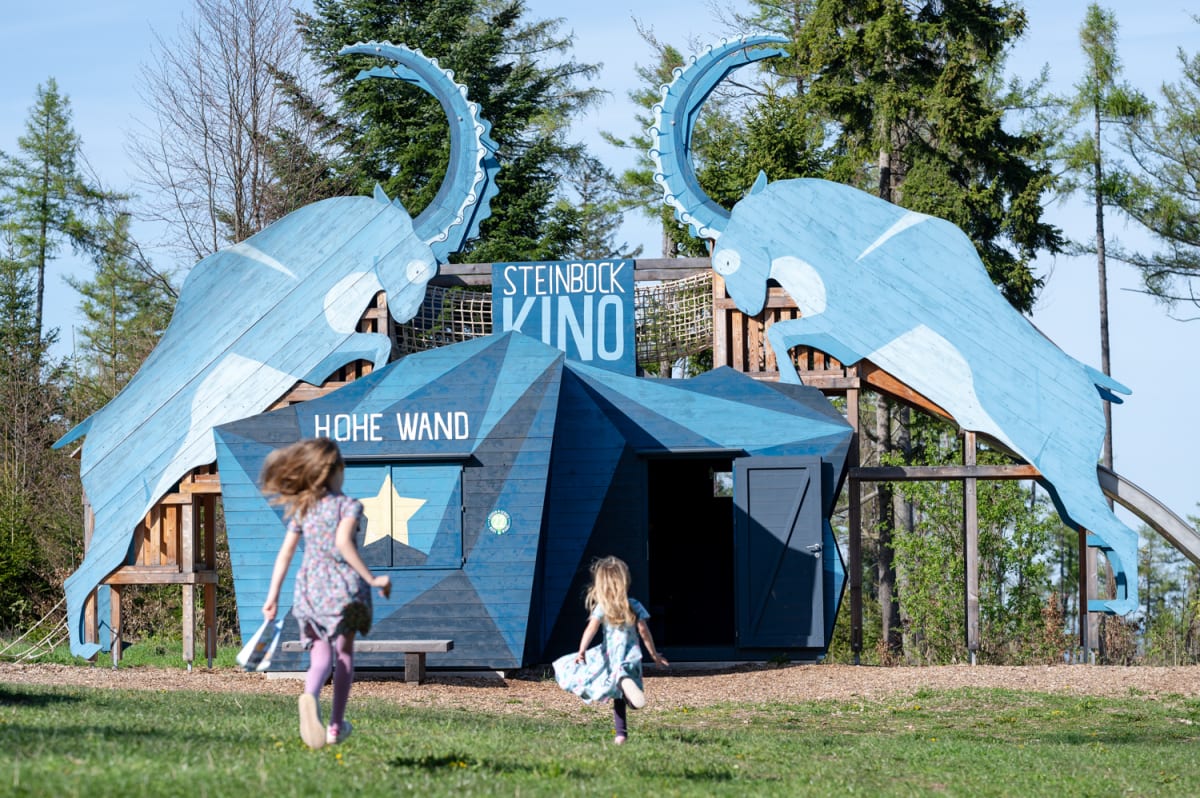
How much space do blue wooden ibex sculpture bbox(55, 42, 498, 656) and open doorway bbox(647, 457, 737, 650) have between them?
4.21m

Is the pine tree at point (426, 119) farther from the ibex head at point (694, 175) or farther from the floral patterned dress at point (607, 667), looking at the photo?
the floral patterned dress at point (607, 667)

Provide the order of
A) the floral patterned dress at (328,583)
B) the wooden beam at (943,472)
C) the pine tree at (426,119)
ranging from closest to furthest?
the floral patterned dress at (328,583), the wooden beam at (943,472), the pine tree at (426,119)

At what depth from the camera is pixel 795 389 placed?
1775 centimetres

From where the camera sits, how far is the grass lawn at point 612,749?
6.90 m

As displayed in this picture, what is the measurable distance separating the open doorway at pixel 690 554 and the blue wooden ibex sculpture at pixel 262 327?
13.8 feet

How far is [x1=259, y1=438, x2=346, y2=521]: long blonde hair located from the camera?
7.33 meters

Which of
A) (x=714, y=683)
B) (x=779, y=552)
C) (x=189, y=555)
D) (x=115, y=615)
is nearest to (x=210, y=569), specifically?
(x=189, y=555)

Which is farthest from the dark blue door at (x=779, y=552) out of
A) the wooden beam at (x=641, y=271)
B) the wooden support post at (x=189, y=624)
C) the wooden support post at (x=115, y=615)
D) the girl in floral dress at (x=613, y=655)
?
the wooden support post at (x=115, y=615)

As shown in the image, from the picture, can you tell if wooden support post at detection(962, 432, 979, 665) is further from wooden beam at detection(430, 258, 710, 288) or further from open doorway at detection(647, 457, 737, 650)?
wooden beam at detection(430, 258, 710, 288)

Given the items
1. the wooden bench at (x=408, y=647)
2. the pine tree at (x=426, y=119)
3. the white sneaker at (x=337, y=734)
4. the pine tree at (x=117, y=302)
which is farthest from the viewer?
the pine tree at (x=117, y=302)

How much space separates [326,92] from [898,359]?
55.0ft

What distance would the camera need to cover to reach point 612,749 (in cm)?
919

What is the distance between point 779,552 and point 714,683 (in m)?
1.78

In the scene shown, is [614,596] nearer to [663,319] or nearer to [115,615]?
[663,319]
